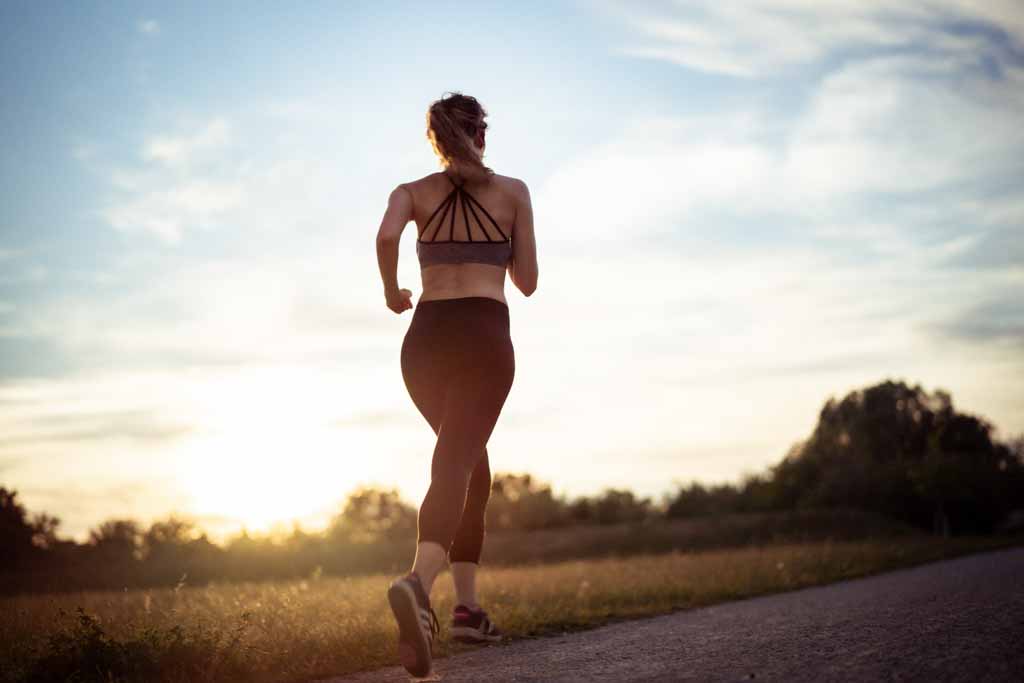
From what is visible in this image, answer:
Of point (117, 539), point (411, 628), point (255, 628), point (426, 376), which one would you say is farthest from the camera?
point (117, 539)

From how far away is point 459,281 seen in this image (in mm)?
4207

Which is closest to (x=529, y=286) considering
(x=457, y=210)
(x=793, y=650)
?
(x=457, y=210)

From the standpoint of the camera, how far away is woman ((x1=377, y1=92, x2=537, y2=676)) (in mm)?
4000

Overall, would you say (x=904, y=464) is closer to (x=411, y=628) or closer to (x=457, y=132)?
(x=457, y=132)

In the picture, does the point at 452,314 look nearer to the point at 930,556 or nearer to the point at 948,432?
the point at 930,556

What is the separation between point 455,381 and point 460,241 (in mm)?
701

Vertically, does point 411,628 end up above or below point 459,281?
below

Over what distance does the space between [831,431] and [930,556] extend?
3143 cm

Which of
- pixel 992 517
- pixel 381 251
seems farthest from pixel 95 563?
pixel 992 517

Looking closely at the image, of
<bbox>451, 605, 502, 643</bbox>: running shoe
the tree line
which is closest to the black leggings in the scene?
<bbox>451, 605, 502, 643</bbox>: running shoe

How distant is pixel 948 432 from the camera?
4684cm

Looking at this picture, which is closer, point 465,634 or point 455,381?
point 455,381

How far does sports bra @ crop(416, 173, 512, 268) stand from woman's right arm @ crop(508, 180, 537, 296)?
97mm

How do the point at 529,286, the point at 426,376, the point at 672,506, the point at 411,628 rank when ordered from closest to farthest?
the point at 411,628
the point at 426,376
the point at 529,286
the point at 672,506
